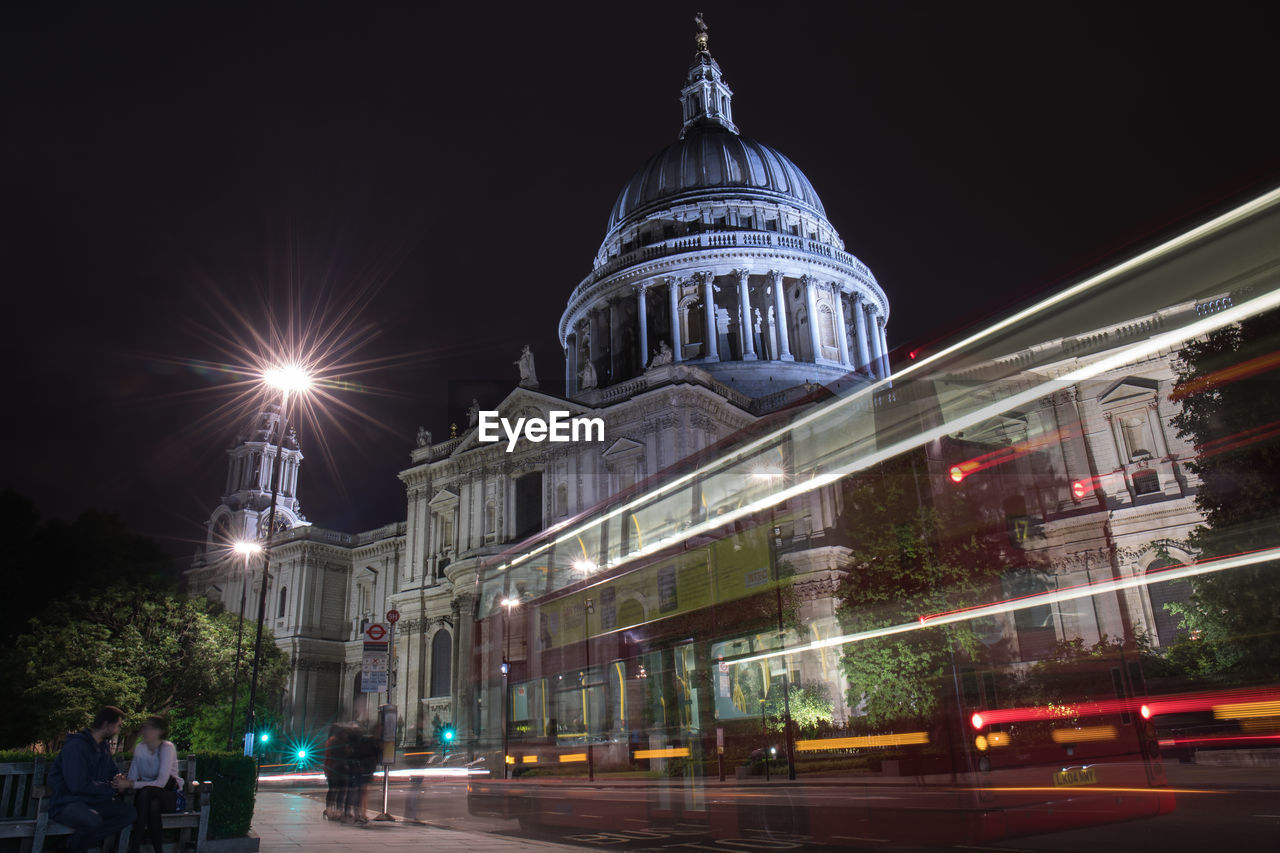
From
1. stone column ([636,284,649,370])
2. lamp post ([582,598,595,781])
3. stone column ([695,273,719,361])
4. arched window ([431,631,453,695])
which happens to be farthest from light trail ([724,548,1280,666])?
stone column ([636,284,649,370])

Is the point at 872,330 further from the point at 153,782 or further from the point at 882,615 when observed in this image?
the point at 153,782

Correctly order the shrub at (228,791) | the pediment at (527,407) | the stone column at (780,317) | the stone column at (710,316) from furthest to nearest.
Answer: the stone column at (780,317)
the stone column at (710,316)
the pediment at (527,407)
the shrub at (228,791)

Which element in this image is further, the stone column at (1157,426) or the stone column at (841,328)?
the stone column at (841,328)

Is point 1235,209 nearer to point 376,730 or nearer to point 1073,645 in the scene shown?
point 1073,645

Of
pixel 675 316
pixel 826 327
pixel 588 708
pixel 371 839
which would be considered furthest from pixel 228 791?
pixel 826 327

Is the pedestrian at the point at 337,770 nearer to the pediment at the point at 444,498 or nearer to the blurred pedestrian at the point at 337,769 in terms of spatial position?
the blurred pedestrian at the point at 337,769

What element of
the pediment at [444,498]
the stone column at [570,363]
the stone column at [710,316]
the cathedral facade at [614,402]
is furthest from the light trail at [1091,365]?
the stone column at [570,363]

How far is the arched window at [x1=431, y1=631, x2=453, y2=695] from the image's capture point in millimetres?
47494

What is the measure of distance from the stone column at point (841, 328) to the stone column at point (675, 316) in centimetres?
1023

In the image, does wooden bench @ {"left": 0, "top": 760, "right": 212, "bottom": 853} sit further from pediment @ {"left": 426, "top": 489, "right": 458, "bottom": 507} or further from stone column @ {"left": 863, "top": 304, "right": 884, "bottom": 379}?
stone column @ {"left": 863, "top": 304, "right": 884, "bottom": 379}

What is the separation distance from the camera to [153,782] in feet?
28.8

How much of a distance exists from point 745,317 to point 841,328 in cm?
721

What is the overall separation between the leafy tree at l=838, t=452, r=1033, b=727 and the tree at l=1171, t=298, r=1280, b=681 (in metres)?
1.77

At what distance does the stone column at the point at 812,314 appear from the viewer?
5425 cm
